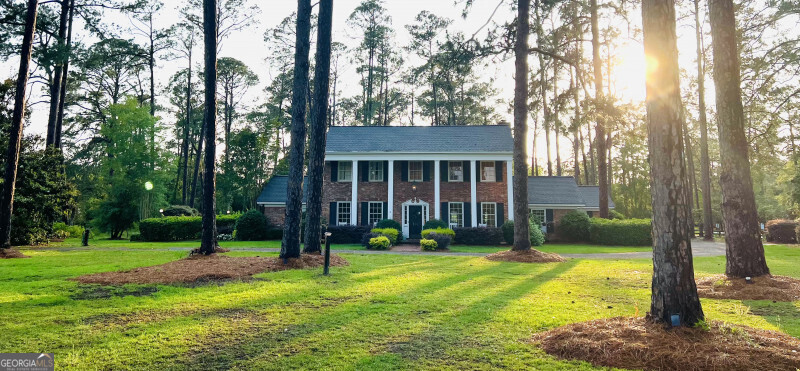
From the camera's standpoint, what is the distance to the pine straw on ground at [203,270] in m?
7.89

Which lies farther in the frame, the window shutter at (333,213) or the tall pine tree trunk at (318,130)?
the window shutter at (333,213)

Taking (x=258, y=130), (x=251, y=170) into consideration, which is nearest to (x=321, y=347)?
(x=251, y=170)

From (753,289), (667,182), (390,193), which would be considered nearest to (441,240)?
(390,193)

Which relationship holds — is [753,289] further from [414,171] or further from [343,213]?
[343,213]

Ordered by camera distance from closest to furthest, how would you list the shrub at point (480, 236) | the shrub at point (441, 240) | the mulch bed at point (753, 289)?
the mulch bed at point (753, 289) < the shrub at point (441, 240) < the shrub at point (480, 236)

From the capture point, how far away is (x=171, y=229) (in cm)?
2373

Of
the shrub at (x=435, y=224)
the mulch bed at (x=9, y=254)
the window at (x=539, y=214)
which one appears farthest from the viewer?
the window at (x=539, y=214)

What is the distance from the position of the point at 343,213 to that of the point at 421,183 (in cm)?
510

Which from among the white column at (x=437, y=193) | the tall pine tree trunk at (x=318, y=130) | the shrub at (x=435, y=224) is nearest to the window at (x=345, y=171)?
the white column at (x=437, y=193)

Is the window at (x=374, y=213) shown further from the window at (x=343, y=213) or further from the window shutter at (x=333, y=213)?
the window shutter at (x=333, y=213)

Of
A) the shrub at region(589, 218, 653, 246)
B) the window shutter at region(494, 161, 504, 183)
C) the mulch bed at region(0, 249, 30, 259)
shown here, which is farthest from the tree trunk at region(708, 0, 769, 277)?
the mulch bed at region(0, 249, 30, 259)

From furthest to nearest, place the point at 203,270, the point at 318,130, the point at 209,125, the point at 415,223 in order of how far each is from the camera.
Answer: the point at 415,223 < the point at 209,125 < the point at 318,130 < the point at 203,270

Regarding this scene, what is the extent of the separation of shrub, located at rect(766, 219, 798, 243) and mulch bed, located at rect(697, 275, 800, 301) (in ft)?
71.1

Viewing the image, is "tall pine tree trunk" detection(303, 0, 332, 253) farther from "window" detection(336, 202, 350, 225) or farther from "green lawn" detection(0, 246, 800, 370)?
"window" detection(336, 202, 350, 225)
